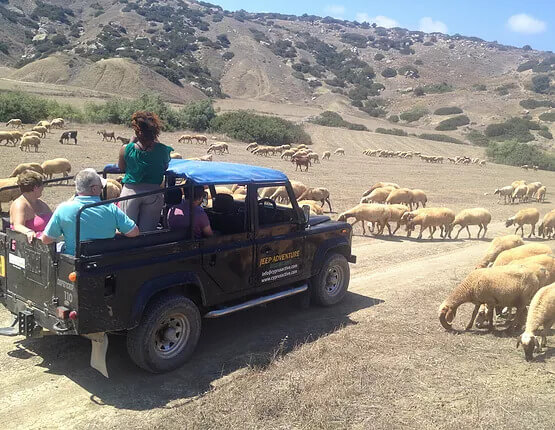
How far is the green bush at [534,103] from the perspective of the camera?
90562 millimetres

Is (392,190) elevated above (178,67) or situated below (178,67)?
below

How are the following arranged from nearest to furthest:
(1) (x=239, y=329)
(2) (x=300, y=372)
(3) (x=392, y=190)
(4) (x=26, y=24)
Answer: (2) (x=300, y=372) → (1) (x=239, y=329) → (3) (x=392, y=190) → (4) (x=26, y=24)

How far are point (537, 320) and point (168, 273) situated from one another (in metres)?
4.39

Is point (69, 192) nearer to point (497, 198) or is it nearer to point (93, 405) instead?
point (93, 405)

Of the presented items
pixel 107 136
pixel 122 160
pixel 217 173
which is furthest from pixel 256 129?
pixel 122 160

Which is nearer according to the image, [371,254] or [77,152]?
[371,254]

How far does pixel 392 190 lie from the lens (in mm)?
20188

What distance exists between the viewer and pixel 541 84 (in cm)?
11369

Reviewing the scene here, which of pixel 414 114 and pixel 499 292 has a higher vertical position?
pixel 414 114

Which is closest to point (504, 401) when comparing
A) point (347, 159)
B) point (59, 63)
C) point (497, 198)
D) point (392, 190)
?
point (392, 190)

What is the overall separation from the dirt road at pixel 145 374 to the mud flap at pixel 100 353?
20cm

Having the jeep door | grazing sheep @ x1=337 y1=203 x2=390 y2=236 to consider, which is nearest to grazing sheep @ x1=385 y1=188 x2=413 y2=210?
grazing sheep @ x1=337 y1=203 x2=390 y2=236

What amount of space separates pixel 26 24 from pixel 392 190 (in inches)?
4398

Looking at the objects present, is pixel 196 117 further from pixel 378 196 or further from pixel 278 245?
pixel 278 245
